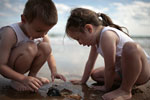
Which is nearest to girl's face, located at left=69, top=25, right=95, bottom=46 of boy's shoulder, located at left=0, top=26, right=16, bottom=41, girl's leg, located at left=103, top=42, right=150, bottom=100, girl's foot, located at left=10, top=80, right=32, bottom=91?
girl's leg, located at left=103, top=42, right=150, bottom=100

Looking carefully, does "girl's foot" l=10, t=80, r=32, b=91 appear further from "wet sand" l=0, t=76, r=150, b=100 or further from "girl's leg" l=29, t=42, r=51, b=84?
"girl's leg" l=29, t=42, r=51, b=84

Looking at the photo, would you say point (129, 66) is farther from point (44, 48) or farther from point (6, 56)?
point (6, 56)

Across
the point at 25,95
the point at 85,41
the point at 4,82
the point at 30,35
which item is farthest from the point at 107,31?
the point at 4,82

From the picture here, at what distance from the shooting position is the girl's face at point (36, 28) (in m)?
2.30

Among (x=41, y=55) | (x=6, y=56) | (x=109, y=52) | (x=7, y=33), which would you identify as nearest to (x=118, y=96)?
(x=109, y=52)

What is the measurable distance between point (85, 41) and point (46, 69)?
136 cm

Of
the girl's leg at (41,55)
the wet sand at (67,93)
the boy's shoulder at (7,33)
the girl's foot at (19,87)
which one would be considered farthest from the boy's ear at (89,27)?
the girl's foot at (19,87)

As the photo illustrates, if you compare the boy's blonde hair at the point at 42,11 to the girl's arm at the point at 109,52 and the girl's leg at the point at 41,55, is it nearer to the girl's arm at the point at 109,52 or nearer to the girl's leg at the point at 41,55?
the girl's leg at the point at 41,55

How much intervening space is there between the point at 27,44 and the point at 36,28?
27 cm

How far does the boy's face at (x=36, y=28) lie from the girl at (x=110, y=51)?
0.41 m

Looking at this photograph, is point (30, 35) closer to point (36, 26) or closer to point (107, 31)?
point (36, 26)

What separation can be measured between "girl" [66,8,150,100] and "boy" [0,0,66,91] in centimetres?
41

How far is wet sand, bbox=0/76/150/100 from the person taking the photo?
2.11 m

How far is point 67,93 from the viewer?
2.32 meters
